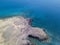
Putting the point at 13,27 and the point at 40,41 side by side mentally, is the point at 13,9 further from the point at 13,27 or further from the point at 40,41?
the point at 40,41

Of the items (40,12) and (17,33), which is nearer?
(17,33)

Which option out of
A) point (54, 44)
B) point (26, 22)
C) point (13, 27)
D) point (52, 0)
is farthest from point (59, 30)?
point (52, 0)

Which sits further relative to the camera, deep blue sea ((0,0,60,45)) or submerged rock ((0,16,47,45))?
deep blue sea ((0,0,60,45))

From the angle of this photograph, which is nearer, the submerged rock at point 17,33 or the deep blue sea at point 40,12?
the submerged rock at point 17,33
